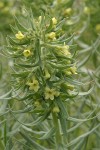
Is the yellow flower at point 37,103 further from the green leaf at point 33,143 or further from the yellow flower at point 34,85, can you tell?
the green leaf at point 33,143

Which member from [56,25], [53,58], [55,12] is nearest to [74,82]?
[53,58]

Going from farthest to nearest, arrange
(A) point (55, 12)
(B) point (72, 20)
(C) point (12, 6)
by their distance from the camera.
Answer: (C) point (12, 6)
(B) point (72, 20)
(A) point (55, 12)

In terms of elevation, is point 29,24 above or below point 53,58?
above

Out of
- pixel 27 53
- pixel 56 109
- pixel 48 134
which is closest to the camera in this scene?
pixel 27 53

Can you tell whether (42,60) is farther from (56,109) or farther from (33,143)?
(33,143)

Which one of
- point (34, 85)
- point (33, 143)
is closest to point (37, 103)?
point (34, 85)

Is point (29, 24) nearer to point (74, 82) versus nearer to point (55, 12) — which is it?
point (74, 82)

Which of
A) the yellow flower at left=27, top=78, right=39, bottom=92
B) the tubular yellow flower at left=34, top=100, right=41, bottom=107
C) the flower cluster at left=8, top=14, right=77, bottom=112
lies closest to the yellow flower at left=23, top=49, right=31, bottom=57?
the flower cluster at left=8, top=14, right=77, bottom=112

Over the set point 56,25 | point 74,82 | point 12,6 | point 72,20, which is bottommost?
point 74,82

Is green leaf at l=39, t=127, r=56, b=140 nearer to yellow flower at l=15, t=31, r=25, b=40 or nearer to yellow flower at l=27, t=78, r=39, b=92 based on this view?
yellow flower at l=27, t=78, r=39, b=92

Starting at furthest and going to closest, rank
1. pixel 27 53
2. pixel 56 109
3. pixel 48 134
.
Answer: pixel 48 134
pixel 56 109
pixel 27 53

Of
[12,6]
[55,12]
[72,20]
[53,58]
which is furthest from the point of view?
[12,6]
